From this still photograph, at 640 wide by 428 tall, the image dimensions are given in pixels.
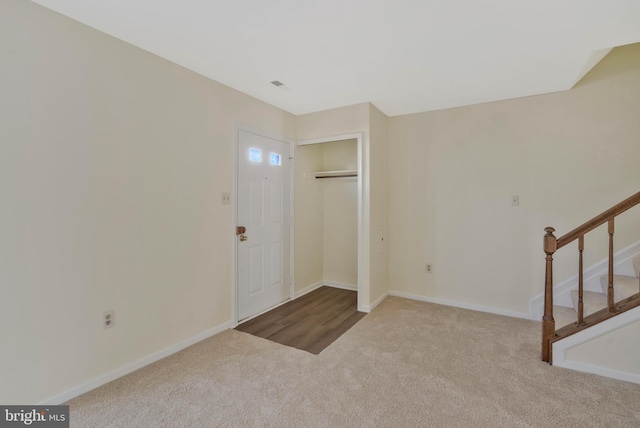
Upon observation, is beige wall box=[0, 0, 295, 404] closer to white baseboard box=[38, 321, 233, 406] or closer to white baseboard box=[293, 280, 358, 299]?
white baseboard box=[38, 321, 233, 406]

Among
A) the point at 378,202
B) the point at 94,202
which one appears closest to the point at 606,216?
the point at 378,202

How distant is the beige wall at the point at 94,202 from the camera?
166 cm

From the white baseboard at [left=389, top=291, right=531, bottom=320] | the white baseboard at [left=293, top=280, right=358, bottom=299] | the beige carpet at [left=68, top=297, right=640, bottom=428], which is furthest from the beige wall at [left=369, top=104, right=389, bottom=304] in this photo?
the beige carpet at [left=68, top=297, right=640, bottom=428]

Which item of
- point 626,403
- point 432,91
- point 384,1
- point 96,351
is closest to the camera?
point 384,1

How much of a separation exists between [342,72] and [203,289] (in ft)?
7.79

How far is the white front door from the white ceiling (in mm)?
762

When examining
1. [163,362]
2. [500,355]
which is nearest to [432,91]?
[500,355]

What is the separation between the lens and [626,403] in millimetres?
1774

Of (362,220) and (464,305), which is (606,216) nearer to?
(464,305)

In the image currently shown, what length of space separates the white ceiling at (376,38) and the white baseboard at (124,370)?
2.42 metres

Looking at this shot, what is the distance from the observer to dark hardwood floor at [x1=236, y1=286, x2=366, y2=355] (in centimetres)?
270

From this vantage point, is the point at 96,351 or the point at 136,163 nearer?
the point at 96,351

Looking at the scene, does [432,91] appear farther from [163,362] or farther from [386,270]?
[163,362]

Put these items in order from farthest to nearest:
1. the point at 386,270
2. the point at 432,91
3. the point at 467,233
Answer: the point at 386,270, the point at 467,233, the point at 432,91
